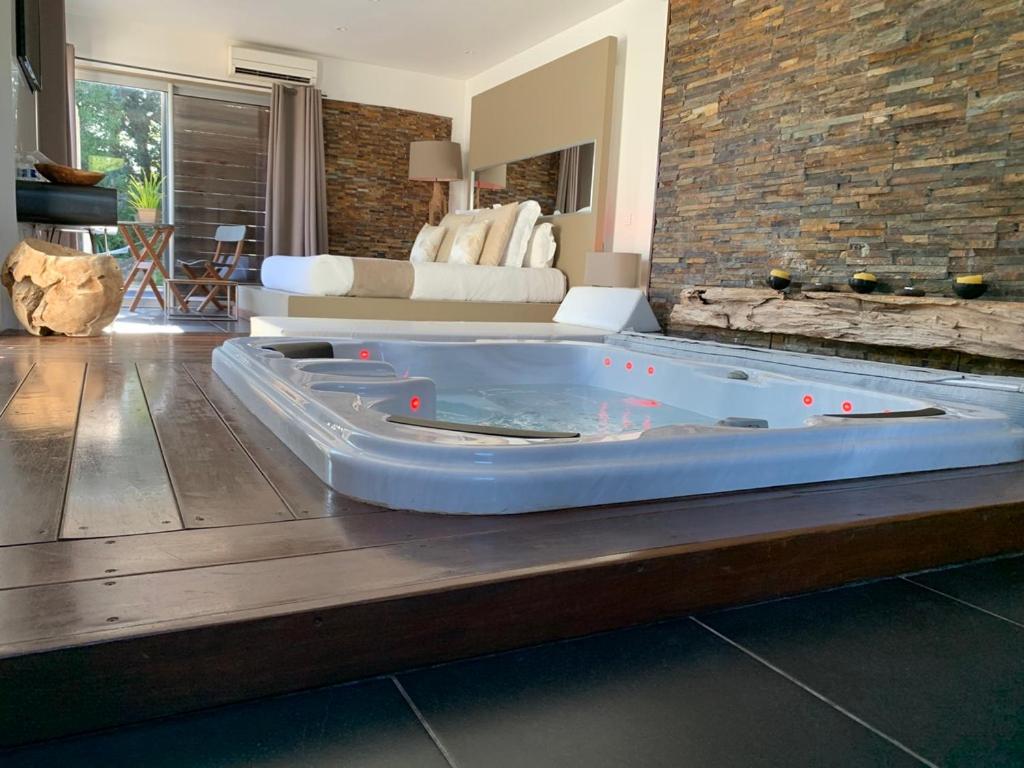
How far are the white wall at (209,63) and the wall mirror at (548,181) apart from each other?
120 cm

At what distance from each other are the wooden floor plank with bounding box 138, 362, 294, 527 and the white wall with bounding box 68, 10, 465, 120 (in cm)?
571

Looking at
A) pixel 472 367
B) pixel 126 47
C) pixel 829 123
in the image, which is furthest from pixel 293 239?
pixel 829 123

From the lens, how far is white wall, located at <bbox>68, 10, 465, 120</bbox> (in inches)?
244

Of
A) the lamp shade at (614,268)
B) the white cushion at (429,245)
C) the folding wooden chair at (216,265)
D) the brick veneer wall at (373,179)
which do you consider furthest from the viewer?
the brick veneer wall at (373,179)

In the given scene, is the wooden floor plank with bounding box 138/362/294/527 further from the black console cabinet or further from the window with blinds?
the window with blinds

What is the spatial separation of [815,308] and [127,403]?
2893 mm

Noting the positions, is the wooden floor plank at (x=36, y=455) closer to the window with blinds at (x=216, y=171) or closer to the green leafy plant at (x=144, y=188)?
the green leafy plant at (x=144, y=188)

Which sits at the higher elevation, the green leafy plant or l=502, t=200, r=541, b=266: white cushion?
the green leafy plant

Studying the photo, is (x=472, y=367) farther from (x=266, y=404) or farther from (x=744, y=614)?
(x=744, y=614)

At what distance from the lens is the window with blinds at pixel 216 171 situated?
6.81 metres

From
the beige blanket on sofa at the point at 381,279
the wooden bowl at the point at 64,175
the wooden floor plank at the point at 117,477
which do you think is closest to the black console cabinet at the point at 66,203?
the wooden bowl at the point at 64,175

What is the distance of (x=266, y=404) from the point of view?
162 cm

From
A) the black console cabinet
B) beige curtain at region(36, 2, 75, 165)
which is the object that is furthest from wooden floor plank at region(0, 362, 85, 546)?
beige curtain at region(36, 2, 75, 165)

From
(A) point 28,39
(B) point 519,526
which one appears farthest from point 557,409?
(A) point 28,39
